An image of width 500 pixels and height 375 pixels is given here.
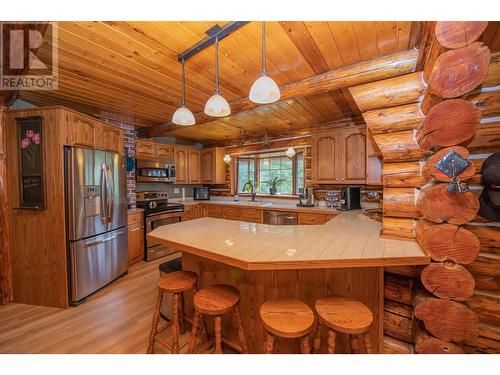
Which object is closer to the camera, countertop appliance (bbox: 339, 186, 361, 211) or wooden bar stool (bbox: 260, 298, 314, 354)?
wooden bar stool (bbox: 260, 298, 314, 354)

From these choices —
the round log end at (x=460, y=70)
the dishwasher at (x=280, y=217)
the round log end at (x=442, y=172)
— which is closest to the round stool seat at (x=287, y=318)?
the round log end at (x=442, y=172)

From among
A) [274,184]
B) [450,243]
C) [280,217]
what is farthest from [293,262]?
[274,184]

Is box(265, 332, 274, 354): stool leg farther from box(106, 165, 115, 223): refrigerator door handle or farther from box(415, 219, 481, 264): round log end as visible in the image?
box(106, 165, 115, 223): refrigerator door handle

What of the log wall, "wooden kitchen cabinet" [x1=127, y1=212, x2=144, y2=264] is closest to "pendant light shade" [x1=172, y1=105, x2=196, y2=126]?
the log wall

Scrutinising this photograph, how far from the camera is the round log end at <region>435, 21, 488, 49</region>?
3.11 feet

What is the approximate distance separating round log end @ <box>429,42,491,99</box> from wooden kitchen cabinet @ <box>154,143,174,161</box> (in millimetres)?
4222

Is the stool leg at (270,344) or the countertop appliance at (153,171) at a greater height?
the countertop appliance at (153,171)

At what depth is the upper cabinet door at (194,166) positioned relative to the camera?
4816 millimetres

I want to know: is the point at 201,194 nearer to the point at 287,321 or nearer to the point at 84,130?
the point at 84,130

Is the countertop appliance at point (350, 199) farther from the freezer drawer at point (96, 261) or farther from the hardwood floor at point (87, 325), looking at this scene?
the freezer drawer at point (96, 261)

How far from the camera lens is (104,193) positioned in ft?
8.52

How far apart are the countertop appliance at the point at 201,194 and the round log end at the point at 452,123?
4632 mm
